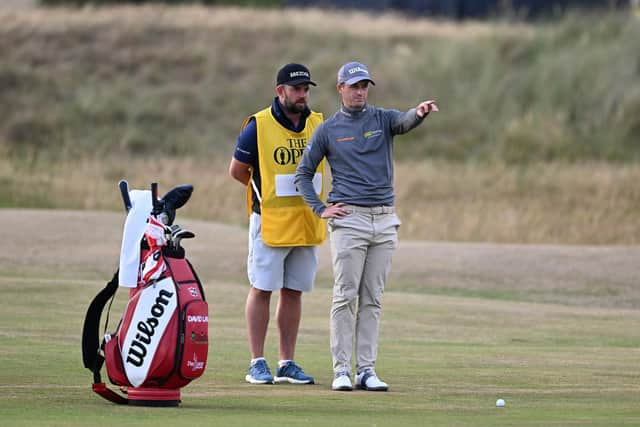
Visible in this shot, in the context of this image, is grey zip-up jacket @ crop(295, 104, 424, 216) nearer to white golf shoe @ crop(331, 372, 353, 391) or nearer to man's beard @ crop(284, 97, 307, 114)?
man's beard @ crop(284, 97, 307, 114)

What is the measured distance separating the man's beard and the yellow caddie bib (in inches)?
5.1

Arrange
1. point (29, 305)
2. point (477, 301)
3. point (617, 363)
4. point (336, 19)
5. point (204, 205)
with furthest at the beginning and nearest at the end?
point (336, 19), point (204, 205), point (477, 301), point (29, 305), point (617, 363)

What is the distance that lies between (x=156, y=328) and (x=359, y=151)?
76.2 inches

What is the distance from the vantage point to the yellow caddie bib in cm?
929

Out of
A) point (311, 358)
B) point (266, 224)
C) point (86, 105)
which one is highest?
point (86, 105)

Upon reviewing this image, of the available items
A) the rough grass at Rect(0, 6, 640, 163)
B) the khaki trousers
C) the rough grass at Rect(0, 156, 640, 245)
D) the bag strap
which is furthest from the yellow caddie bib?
the rough grass at Rect(0, 6, 640, 163)

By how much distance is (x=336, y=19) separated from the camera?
1869 inches

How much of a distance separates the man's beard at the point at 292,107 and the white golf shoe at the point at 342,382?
71.5 inches

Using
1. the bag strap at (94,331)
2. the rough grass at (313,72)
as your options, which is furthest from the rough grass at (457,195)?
the bag strap at (94,331)

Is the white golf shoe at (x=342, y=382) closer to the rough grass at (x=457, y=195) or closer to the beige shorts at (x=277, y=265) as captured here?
the beige shorts at (x=277, y=265)

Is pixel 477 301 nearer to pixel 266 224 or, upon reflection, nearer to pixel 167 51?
pixel 266 224

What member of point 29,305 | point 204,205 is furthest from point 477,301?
point 204,205

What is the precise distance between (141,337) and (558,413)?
2.35 meters

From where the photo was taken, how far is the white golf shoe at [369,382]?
870 cm
